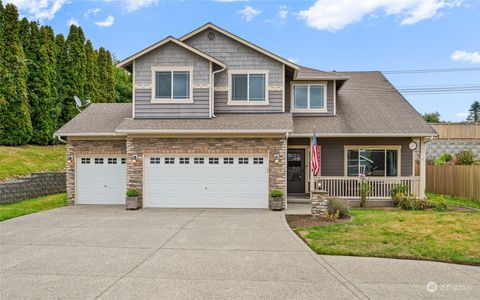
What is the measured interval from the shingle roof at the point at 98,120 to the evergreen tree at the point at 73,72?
25.1 ft

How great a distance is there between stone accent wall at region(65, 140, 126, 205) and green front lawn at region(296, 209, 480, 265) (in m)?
8.55

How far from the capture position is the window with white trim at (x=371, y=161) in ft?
52.1

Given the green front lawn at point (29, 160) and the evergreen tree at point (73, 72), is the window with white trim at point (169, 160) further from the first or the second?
the evergreen tree at point (73, 72)

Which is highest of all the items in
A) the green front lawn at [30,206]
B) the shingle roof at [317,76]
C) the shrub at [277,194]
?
the shingle roof at [317,76]

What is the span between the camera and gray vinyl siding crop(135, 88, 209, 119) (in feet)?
Answer: 47.4

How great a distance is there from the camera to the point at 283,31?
23797 millimetres

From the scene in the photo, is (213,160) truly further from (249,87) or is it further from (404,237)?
(404,237)

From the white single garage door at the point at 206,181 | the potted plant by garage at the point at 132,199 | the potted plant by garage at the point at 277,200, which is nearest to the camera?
the potted plant by garage at the point at 277,200

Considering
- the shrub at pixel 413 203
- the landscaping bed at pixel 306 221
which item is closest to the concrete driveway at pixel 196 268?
the landscaping bed at pixel 306 221

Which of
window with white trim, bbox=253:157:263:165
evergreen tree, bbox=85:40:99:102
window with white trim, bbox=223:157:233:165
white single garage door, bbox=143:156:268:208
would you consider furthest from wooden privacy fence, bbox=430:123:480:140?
evergreen tree, bbox=85:40:99:102

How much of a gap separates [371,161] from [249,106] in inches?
229

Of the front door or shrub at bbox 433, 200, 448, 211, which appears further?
the front door

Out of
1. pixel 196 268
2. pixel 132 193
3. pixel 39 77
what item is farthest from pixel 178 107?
pixel 39 77

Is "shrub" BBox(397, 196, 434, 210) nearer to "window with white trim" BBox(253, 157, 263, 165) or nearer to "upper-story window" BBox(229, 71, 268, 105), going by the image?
"window with white trim" BBox(253, 157, 263, 165)
